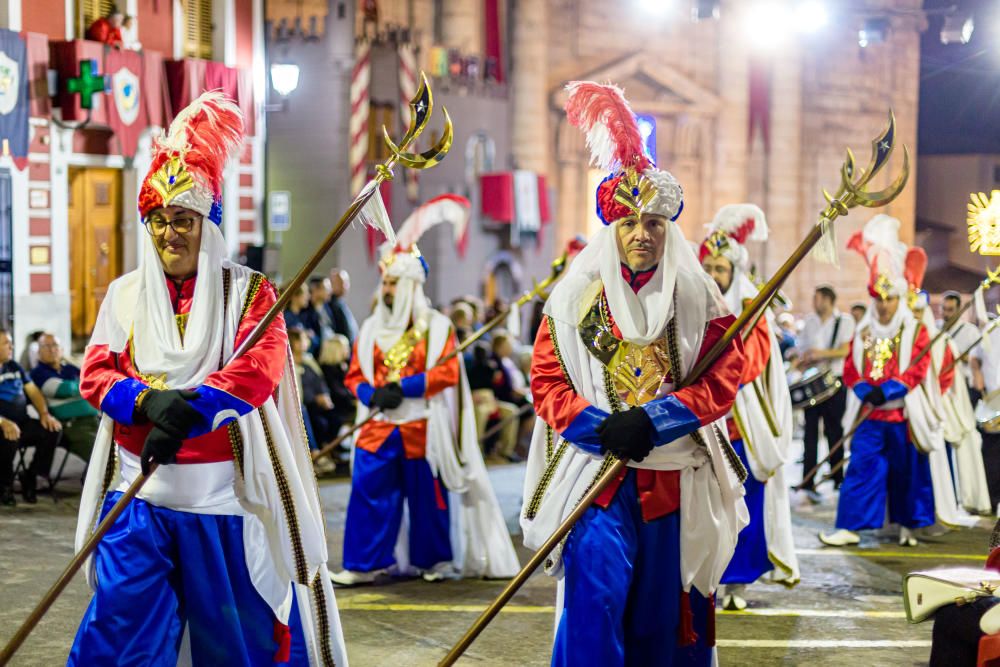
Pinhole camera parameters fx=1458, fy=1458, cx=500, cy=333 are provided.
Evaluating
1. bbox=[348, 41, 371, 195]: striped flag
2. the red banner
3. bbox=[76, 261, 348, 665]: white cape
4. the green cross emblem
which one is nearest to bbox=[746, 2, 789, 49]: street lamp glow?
bbox=[348, 41, 371, 195]: striped flag

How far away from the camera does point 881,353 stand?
9508mm

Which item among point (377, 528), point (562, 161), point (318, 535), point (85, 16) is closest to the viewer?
point (318, 535)

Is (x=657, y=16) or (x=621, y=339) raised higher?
(x=657, y=16)

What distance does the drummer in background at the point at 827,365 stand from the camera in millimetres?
12008

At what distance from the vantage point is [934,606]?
4859 mm

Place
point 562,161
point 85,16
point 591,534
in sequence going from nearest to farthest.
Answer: point 591,534, point 85,16, point 562,161

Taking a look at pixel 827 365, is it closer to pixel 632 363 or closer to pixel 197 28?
pixel 632 363

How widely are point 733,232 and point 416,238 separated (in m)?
1.79

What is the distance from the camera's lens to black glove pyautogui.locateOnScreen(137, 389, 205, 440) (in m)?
4.64

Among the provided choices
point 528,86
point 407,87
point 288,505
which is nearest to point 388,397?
point 288,505

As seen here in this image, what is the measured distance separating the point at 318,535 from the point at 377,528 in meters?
2.87

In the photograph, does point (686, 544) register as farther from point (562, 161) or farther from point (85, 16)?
A: point (562, 161)

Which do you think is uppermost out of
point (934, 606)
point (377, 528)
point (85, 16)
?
point (85, 16)

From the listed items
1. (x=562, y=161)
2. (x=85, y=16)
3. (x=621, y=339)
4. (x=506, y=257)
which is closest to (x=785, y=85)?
(x=562, y=161)
